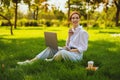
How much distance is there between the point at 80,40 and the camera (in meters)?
8.38

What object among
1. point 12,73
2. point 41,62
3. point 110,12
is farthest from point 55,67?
point 110,12

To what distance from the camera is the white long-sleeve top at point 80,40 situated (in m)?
8.32

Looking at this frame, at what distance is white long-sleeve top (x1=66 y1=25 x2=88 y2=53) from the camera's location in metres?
8.32

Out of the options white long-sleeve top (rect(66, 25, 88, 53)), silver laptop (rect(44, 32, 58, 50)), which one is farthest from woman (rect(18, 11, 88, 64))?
silver laptop (rect(44, 32, 58, 50))

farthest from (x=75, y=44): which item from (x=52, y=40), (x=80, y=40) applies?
(x=52, y=40)

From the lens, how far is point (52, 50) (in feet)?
28.6

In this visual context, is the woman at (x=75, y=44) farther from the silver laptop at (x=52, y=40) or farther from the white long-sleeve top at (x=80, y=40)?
the silver laptop at (x=52, y=40)

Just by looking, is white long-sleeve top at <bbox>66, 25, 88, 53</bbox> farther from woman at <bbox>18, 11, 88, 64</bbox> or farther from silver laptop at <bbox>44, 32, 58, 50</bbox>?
silver laptop at <bbox>44, 32, 58, 50</bbox>

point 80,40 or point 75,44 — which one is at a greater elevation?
point 80,40

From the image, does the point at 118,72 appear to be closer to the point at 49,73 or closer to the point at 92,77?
the point at 92,77

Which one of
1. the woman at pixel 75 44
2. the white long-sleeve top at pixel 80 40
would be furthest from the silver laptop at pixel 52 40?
the white long-sleeve top at pixel 80 40

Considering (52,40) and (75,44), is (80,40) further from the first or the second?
(52,40)

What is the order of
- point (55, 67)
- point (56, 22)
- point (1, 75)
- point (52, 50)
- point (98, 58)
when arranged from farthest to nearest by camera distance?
point (56, 22)
point (98, 58)
point (52, 50)
point (55, 67)
point (1, 75)

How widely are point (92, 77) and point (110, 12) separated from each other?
54241 millimetres
